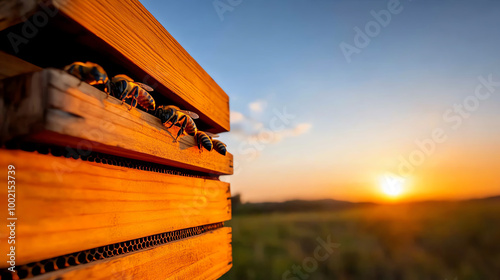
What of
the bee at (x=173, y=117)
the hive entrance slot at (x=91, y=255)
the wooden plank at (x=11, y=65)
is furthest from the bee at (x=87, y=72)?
the hive entrance slot at (x=91, y=255)

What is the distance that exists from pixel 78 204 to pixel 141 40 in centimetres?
80

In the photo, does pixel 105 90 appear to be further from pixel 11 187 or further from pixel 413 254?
pixel 413 254

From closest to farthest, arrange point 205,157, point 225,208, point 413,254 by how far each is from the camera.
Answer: point 205,157
point 225,208
point 413,254

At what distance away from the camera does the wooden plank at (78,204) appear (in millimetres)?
763

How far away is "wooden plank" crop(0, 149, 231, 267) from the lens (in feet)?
2.50

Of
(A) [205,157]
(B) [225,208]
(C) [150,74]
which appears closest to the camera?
(C) [150,74]

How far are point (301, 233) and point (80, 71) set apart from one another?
614 cm

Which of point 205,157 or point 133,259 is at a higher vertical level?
point 205,157

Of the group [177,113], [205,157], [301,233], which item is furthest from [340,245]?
[177,113]

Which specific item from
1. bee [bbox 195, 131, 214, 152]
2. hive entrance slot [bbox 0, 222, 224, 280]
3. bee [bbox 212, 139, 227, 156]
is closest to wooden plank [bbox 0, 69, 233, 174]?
hive entrance slot [bbox 0, 222, 224, 280]

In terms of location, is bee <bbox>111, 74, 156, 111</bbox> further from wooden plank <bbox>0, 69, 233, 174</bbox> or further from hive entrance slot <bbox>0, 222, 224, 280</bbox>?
hive entrance slot <bbox>0, 222, 224, 280</bbox>

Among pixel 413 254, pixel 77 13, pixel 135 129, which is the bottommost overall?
pixel 413 254

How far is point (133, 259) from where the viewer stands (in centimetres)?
120

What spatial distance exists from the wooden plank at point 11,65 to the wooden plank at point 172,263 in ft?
2.26
